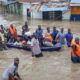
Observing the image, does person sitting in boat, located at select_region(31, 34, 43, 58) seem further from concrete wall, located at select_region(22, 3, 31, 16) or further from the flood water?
concrete wall, located at select_region(22, 3, 31, 16)

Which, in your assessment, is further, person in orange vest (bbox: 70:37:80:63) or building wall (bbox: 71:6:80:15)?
building wall (bbox: 71:6:80:15)

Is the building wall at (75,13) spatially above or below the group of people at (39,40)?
below

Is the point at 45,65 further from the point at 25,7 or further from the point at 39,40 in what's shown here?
the point at 25,7

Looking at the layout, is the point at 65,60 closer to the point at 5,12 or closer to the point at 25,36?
the point at 25,36

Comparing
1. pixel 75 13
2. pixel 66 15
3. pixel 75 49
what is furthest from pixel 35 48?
pixel 66 15

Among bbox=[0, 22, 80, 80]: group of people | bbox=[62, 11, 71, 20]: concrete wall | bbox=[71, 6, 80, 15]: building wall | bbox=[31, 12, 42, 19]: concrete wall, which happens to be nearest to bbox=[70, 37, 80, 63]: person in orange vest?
bbox=[0, 22, 80, 80]: group of people

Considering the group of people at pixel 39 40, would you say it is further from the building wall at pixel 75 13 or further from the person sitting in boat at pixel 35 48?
the building wall at pixel 75 13

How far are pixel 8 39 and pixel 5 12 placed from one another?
2412cm

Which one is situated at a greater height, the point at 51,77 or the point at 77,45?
the point at 77,45

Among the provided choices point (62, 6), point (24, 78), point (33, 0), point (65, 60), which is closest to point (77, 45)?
point (65, 60)

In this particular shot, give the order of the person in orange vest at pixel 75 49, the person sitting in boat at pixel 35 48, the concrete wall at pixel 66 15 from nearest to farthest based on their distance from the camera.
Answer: the person in orange vest at pixel 75 49 → the person sitting in boat at pixel 35 48 → the concrete wall at pixel 66 15

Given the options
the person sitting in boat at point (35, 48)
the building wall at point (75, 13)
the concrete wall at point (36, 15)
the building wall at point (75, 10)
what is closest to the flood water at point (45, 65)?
the person sitting in boat at point (35, 48)

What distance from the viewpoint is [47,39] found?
19.0 metres

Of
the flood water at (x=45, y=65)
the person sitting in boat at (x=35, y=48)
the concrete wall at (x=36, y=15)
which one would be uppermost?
the person sitting in boat at (x=35, y=48)
